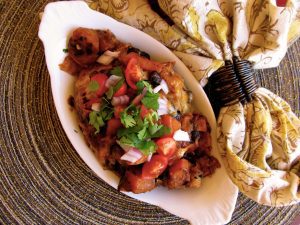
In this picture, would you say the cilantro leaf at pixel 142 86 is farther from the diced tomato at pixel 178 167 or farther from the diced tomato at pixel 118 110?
the diced tomato at pixel 178 167

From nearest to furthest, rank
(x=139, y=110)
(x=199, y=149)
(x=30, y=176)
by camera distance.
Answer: (x=139, y=110), (x=199, y=149), (x=30, y=176)

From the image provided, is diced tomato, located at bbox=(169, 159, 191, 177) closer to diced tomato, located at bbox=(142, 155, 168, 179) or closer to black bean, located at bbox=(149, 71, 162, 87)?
diced tomato, located at bbox=(142, 155, 168, 179)

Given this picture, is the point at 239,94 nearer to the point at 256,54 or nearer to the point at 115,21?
the point at 256,54

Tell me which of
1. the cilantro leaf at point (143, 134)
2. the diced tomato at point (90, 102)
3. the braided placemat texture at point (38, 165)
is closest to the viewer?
the cilantro leaf at point (143, 134)

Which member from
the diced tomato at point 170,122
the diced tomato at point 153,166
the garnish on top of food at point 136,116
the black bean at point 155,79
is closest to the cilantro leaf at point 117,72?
the garnish on top of food at point 136,116

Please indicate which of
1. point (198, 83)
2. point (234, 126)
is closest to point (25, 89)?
point (198, 83)
